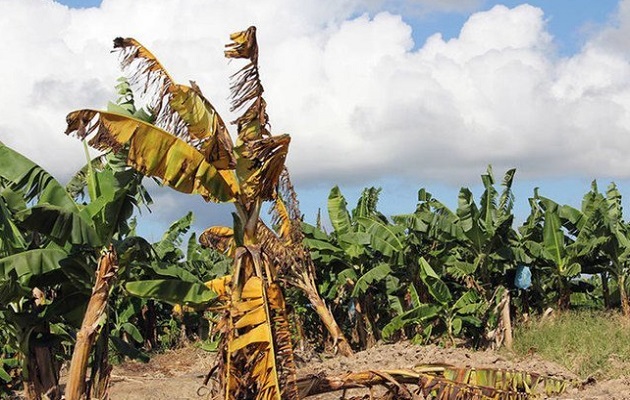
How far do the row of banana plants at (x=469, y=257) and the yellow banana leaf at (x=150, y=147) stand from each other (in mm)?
9887

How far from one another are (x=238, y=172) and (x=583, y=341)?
33.4 ft

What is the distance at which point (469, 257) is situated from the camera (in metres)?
20.0

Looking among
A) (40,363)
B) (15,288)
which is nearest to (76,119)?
(15,288)

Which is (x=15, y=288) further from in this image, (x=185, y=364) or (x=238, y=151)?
(x=185, y=364)

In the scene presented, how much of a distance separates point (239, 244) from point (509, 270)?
1216 centimetres

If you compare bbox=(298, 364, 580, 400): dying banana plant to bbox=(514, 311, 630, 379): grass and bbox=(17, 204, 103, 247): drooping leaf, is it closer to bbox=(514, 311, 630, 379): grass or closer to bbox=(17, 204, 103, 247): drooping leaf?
bbox=(17, 204, 103, 247): drooping leaf

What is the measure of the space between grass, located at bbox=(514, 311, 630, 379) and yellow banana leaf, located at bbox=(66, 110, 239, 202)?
8.63 meters

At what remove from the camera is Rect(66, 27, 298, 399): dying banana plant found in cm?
835

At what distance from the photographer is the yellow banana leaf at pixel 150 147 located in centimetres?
850

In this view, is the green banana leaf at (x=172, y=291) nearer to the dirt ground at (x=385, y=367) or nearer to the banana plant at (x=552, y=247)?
the dirt ground at (x=385, y=367)

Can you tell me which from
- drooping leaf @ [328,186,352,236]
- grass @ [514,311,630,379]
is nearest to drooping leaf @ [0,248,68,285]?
grass @ [514,311,630,379]

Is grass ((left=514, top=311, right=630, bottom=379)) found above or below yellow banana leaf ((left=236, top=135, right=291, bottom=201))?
below

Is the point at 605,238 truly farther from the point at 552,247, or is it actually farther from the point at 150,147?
the point at 150,147

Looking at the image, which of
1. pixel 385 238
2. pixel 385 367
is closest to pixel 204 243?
pixel 385 367
